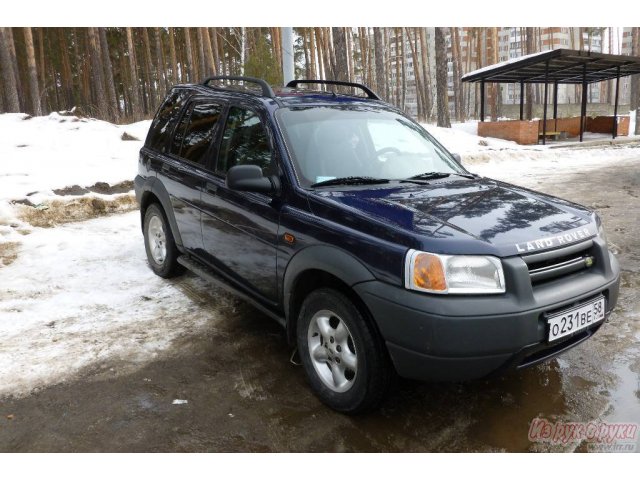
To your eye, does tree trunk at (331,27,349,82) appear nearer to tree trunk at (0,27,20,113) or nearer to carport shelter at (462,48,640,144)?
carport shelter at (462,48,640,144)

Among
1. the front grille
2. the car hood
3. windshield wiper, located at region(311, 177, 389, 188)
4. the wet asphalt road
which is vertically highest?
windshield wiper, located at region(311, 177, 389, 188)

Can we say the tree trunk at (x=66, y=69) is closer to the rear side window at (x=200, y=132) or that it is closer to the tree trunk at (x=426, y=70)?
the tree trunk at (x=426, y=70)

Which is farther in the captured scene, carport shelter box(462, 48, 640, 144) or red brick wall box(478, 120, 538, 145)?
red brick wall box(478, 120, 538, 145)

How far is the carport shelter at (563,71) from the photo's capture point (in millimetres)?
19703

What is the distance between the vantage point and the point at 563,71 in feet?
75.0

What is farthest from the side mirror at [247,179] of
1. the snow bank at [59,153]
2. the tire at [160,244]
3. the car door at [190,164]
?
the snow bank at [59,153]

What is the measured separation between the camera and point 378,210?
2.94 metres

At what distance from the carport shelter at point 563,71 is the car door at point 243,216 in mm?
17649

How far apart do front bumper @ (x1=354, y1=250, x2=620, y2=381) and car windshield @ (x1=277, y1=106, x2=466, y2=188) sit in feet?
3.69

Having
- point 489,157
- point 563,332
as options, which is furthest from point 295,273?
A: point 489,157

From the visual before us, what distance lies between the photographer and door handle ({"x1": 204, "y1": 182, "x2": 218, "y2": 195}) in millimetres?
4062

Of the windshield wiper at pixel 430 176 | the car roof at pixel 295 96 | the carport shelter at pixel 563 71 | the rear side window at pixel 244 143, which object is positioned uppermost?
the carport shelter at pixel 563 71

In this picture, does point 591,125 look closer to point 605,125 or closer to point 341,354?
point 605,125

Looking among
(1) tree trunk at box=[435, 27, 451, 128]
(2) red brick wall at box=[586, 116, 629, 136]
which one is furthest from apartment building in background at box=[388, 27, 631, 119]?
(1) tree trunk at box=[435, 27, 451, 128]
